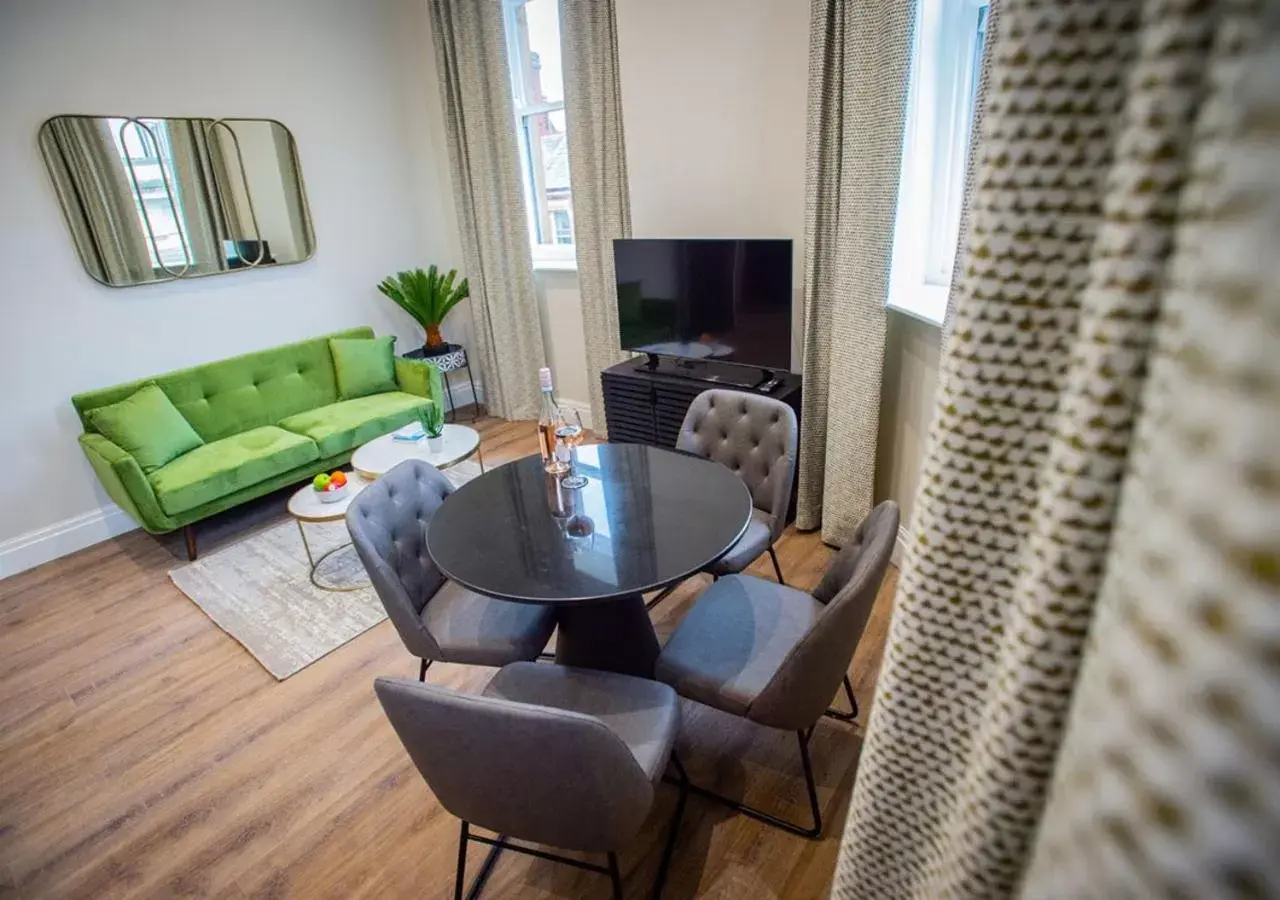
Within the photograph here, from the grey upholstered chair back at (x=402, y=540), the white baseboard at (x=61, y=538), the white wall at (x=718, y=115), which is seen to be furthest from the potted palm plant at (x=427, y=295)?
the grey upholstered chair back at (x=402, y=540)

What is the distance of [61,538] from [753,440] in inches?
141

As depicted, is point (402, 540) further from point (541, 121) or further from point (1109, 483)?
point (541, 121)

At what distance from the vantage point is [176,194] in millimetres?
3453

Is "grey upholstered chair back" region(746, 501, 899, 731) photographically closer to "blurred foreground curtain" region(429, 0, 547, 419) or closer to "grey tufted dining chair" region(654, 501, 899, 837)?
"grey tufted dining chair" region(654, 501, 899, 837)

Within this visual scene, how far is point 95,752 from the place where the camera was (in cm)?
211

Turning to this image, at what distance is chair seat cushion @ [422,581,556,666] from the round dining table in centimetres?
8

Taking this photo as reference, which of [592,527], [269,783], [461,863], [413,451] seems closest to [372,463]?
[413,451]

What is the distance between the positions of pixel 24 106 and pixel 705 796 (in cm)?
415

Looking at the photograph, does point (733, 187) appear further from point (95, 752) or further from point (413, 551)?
point (95, 752)

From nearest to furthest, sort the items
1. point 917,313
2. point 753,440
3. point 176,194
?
point 917,313, point 753,440, point 176,194

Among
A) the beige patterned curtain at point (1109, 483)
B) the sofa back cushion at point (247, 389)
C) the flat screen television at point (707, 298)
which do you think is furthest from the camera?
the sofa back cushion at point (247, 389)

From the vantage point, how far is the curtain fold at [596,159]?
10.8ft

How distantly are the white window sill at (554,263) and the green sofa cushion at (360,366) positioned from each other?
112cm

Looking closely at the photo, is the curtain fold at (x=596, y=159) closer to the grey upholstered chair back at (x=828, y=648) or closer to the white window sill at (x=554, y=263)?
the white window sill at (x=554, y=263)
